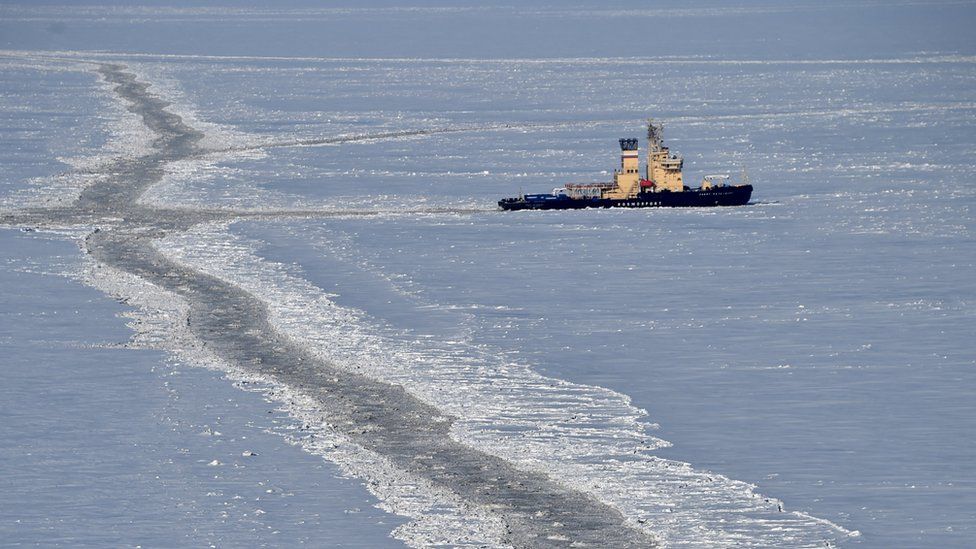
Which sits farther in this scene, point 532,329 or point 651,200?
point 651,200

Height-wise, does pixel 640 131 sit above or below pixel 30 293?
Result: above

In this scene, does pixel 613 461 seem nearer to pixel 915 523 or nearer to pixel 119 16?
pixel 915 523

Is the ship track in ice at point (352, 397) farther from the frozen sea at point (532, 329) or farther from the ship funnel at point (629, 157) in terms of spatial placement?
the ship funnel at point (629, 157)

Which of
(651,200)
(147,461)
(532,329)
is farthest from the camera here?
(651,200)

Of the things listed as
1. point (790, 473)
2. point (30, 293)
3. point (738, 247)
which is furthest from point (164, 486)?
point (738, 247)

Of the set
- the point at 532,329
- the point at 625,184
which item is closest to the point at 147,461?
the point at 532,329

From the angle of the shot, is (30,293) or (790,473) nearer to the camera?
(790,473)

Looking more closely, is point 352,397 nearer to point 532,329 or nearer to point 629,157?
point 532,329
